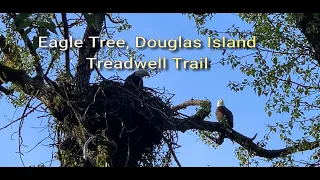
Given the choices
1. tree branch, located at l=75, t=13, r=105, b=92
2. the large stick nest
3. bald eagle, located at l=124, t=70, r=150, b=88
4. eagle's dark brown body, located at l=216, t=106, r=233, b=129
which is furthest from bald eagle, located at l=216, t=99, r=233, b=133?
tree branch, located at l=75, t=13, r=105, b=92

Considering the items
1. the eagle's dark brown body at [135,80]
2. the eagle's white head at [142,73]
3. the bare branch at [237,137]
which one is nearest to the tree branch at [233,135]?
the bare branch at [237,137]

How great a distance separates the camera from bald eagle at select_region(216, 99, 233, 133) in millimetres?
7766

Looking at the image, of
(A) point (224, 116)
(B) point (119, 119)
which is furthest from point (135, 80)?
(A) point (224, 116)

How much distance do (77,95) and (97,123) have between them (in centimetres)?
38

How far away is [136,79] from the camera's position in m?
7.39

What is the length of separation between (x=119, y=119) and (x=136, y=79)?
3.96 ft

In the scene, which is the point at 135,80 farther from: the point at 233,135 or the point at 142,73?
the point at 233,135

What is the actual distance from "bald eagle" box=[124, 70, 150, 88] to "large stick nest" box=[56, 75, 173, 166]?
0.11 meters

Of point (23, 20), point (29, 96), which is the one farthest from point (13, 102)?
point (23, 20)

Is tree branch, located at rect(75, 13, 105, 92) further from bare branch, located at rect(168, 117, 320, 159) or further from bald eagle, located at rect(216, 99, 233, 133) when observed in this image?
bald eagle, located at rect(216, 99, 233, 133)

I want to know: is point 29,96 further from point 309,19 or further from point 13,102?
point 309,19

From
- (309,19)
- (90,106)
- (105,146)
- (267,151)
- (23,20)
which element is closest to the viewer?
(23,20)

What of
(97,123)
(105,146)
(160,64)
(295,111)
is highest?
(160,64)

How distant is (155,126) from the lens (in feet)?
20.9
